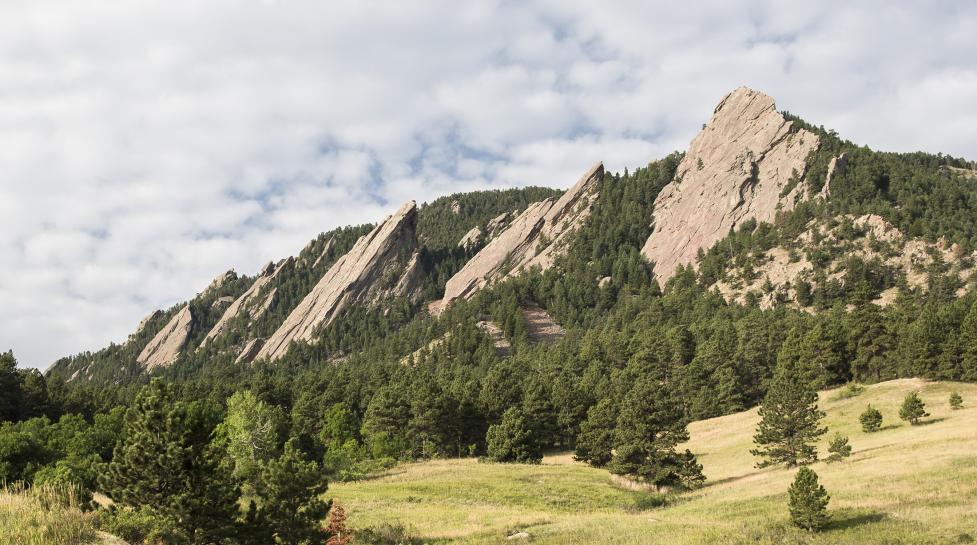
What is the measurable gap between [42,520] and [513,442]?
2542 inches

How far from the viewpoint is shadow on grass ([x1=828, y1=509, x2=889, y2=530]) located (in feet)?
98.5

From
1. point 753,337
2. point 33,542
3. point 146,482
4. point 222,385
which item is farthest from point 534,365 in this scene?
point 33,542

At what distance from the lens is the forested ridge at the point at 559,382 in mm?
27547

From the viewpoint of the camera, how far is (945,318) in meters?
86.7

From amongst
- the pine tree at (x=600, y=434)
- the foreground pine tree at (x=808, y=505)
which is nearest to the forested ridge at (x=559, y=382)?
the pine tree at (x=600, y=434)

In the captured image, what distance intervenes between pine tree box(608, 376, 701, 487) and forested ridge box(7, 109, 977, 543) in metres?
0.20

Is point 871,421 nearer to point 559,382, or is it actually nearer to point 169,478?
point 559,382

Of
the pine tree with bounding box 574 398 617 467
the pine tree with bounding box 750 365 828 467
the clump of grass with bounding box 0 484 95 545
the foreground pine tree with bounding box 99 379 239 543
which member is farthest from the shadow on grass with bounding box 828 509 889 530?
the pine tree with bounding box 574 398 617 467

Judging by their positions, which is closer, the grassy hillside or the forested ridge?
the forested ridge

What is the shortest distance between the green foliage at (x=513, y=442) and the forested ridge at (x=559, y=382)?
277 mm

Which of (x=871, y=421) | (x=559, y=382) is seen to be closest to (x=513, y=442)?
(x=559, y=382)

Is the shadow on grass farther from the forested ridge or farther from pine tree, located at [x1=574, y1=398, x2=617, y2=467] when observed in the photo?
pine tree, located at [x1=574, y1=398, x2=617, y2=467]

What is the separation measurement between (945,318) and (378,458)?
81218 mm

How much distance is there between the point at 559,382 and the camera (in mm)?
92438
